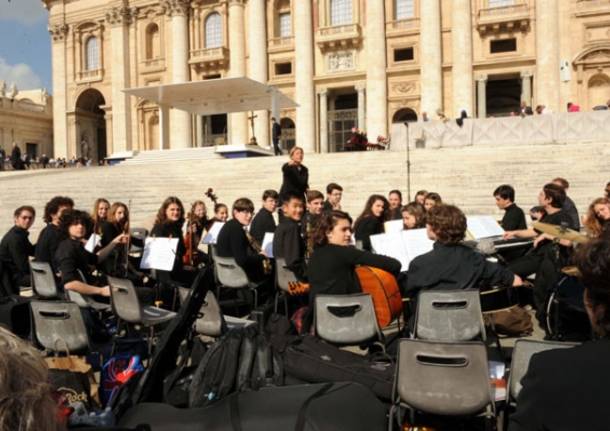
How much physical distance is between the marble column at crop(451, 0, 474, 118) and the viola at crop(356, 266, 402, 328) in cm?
2688

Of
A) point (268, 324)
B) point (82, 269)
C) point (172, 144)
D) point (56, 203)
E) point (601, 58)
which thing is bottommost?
point (268, 324)

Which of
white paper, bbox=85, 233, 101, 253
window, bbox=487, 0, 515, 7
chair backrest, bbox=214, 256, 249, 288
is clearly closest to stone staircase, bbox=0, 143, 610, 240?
white paper, bbox=85, 233, 101, 253

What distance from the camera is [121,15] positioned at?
38938 mm

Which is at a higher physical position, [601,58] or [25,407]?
[601,58]

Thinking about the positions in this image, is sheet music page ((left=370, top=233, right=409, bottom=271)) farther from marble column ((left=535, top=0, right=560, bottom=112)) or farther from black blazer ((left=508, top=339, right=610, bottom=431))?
marble column ((left=535, top=0, right=560, bottom=112))

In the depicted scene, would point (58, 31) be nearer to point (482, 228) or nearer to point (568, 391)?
point (482, 228)

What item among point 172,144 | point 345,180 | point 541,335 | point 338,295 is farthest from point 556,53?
point 338,295

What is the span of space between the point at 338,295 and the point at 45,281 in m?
3.27

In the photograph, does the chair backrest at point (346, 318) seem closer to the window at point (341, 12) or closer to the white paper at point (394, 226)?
the white paper at point (394, 226)

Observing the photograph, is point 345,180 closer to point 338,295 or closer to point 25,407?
point 338,295

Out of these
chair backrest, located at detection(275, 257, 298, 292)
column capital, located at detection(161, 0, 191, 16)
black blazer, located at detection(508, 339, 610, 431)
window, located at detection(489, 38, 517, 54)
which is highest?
column capital, located at detection(161, 0, 191, 16)

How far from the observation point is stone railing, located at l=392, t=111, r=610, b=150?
19.2 metres

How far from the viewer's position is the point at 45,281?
5645 mm

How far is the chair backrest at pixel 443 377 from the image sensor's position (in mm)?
2863
